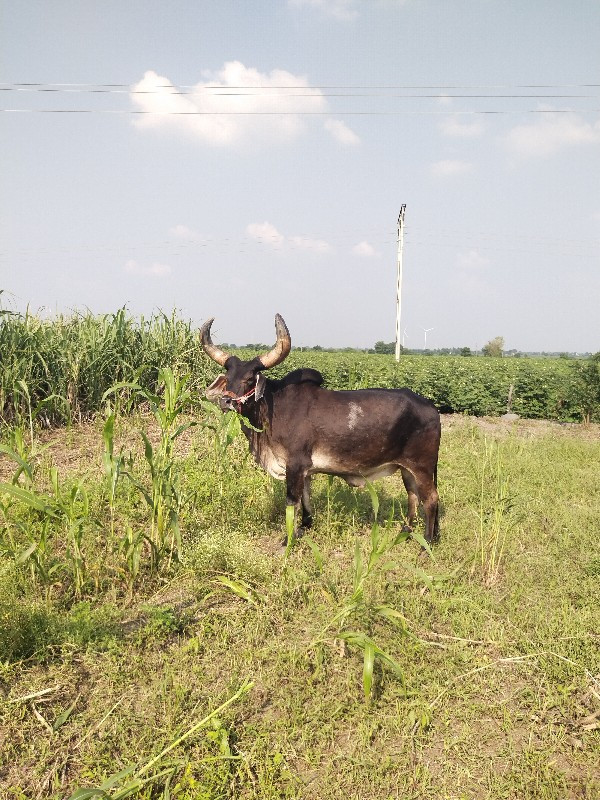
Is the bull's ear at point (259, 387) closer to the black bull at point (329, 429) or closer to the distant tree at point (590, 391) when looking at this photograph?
the black bull at point (329, 429)

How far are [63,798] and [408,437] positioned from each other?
11.7ft

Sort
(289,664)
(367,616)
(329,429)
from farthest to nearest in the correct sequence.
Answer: (329,429) < (367,616) < (289,664)

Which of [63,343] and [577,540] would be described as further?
[63,343]

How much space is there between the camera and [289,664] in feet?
10.6

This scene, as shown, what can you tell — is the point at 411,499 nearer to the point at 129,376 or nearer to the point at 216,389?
the point at 216,389

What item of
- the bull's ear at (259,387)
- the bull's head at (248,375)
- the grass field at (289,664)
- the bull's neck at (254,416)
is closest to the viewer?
the grass field at (289,664)

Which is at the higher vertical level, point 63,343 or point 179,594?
point 63,343

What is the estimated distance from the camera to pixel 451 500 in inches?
251

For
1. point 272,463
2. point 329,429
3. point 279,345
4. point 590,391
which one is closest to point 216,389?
point 279,345

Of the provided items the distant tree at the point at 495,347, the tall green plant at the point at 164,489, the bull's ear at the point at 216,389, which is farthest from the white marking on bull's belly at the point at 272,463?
the distant tree at the point at 495,347

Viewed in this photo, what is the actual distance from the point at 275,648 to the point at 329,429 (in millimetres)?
2059

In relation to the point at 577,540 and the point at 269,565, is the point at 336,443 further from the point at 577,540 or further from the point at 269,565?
the point at 577,540

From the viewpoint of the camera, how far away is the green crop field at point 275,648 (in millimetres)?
2545

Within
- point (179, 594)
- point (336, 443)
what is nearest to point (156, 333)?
point (336, 443)
